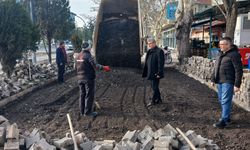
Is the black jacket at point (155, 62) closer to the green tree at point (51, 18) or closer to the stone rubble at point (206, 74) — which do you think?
the stone rubble at point (206, 74)

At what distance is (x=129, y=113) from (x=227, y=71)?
2.52m

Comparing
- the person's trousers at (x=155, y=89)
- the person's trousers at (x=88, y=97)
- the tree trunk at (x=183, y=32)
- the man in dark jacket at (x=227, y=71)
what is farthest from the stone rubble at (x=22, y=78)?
the tree trunk at (x=183, y=32)

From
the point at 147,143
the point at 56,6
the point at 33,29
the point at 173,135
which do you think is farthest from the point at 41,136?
the point at 56,6

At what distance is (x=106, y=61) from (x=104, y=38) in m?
1.14

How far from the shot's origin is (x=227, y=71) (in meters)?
6.71

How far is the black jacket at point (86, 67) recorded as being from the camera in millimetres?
7961

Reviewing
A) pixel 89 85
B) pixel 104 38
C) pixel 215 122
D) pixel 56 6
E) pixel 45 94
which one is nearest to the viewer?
pixel 215 122

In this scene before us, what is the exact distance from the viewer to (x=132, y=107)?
8.76m

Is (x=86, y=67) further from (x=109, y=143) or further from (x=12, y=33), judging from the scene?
(x=12, y=33)

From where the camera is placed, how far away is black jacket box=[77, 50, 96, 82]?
7.96 meters

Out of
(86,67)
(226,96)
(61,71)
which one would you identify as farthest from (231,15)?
(86,67)

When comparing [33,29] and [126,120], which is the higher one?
[33,29]

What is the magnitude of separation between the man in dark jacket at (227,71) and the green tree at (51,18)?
1434 cm

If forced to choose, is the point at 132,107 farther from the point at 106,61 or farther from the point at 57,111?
the point at 106,61
